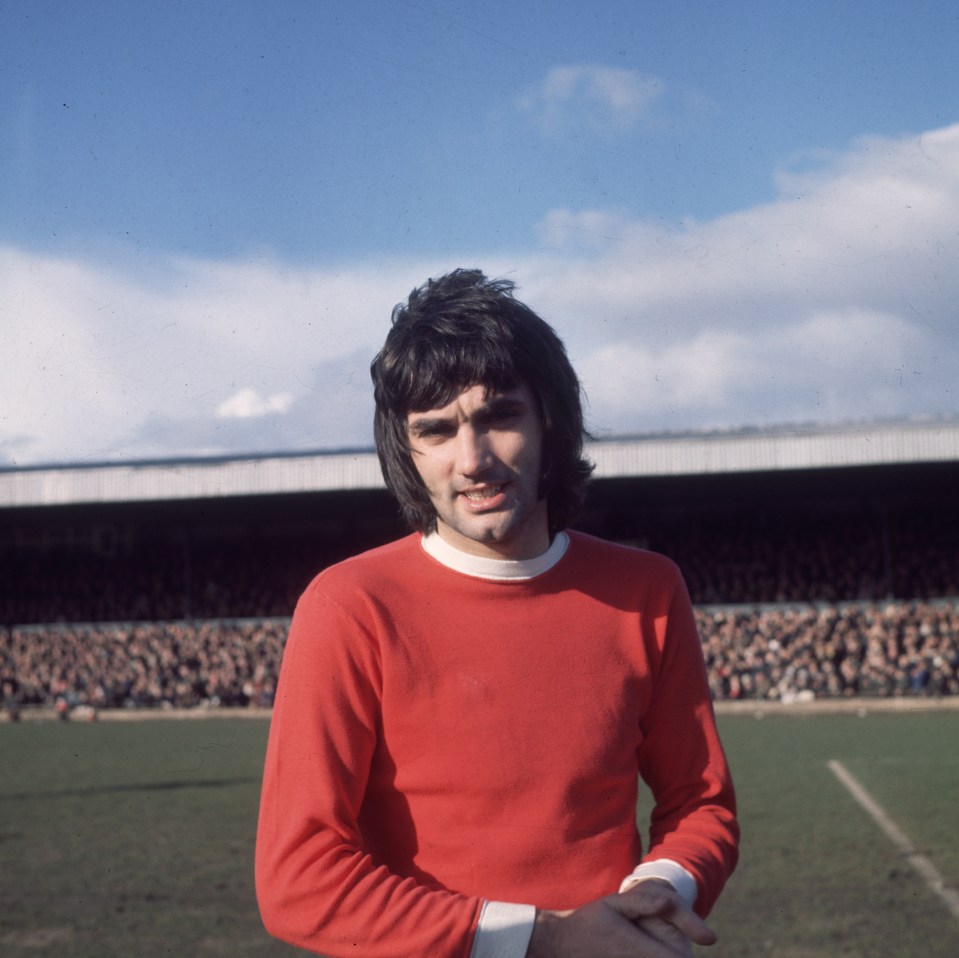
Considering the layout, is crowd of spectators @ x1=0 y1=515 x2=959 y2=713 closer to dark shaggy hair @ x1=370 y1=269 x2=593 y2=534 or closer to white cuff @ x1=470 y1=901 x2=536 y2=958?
dark shaggy hair @ x1=370 y1=269 x2=593 y2=534

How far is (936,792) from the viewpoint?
40.5ft

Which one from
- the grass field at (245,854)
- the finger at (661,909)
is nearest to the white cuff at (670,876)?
the finger at (661,909)

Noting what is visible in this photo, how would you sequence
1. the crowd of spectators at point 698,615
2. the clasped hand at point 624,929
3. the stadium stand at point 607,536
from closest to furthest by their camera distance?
the clasped hand at point 624,929, the crowd of spectators at point 698,615, the stadium stand at point 607,536

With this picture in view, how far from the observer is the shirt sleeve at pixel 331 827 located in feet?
6.13

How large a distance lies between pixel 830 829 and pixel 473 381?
924 centimetres

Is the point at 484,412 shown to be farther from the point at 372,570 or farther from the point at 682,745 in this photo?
the point at 682,745

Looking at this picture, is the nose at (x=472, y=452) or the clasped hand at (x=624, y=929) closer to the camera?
the clasped hand at (x=624, y=929)

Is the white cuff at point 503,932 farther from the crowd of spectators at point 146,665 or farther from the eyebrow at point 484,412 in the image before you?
the crowd of spectators at point 146,665

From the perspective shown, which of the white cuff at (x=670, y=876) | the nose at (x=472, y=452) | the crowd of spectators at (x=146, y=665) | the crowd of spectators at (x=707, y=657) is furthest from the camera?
the crowd of spectators at (x=146, y=665)

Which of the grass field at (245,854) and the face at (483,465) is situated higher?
the face at (483,465)

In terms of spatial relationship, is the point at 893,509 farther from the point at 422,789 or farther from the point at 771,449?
the point at 422,789

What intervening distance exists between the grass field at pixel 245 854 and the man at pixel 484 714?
16.3 feet

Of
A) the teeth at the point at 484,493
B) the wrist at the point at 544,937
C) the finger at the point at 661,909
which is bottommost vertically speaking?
the wrist at the point at 544,937

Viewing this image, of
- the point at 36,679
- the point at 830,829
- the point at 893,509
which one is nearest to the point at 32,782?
the point at 830,829
